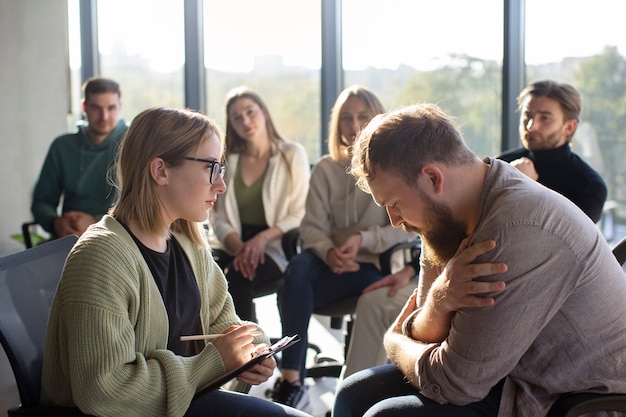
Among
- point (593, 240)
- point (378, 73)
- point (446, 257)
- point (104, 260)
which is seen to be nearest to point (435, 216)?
point (446, 257)

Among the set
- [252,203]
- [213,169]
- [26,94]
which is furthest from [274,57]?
[213,169]

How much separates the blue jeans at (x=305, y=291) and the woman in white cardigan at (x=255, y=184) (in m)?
0.42

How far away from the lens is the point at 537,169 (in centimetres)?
337

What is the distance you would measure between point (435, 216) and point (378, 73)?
10.9 ft

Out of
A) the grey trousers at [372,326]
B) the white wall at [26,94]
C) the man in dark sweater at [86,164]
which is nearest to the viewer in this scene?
the grey trousers at [372,326]

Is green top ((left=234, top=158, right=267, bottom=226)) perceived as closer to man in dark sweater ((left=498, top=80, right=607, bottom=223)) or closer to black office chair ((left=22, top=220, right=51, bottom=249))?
black office chair ((left=22, top=220, right=51, bottom=249))

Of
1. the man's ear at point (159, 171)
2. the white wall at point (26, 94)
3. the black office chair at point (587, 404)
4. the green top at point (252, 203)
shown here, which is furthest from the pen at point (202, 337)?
the white wall at point (26, 94)

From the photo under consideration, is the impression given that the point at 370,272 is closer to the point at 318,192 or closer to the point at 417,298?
the point at 318,192

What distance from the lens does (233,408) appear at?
1.87 meters

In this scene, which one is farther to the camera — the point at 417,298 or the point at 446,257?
the point at 417,298

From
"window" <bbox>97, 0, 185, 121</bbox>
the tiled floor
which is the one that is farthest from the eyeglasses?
"window" <bbox>97, 0, 185, 121</bbox>

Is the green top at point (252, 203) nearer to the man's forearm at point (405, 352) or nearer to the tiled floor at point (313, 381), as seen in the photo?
the tiled floor at point (313, 381)

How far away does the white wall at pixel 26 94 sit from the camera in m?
4.78

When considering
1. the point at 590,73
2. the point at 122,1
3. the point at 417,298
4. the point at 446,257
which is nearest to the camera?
the point at 446,257
